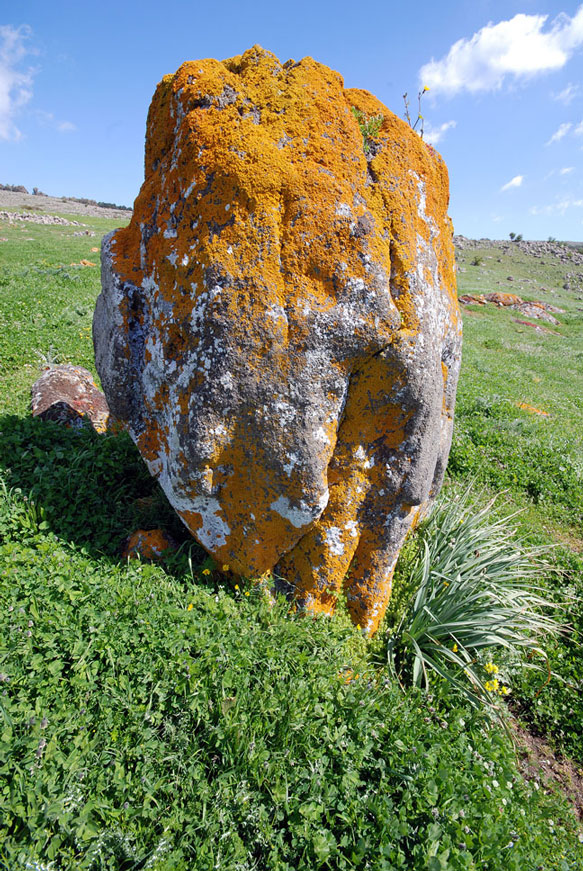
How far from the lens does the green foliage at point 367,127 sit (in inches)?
155

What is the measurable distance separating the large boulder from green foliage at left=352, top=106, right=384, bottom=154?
2.4 inches

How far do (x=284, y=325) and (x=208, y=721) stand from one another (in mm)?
2632

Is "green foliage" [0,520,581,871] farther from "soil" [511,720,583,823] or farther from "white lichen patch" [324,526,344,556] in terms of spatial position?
"white lichen patch" [324,526,344,556]

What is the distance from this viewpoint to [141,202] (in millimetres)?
4297

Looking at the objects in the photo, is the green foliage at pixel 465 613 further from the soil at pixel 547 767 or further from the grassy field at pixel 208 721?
the soil at pixel 547 767

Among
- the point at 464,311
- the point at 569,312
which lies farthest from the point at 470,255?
the point at 464,311

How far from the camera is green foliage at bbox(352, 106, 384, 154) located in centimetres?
393

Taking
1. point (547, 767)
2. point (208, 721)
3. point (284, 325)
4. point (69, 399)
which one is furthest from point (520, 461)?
point (69, 399)

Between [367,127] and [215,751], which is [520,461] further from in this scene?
[215,751]

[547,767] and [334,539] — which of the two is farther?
[547,767]

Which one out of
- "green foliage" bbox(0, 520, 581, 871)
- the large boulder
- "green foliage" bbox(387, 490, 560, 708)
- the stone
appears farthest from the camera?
the stone

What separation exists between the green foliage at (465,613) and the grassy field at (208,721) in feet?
0.48

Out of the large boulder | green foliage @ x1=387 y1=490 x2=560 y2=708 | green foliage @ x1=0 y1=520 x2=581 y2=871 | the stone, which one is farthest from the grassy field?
the stone

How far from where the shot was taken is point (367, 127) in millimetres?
3930
